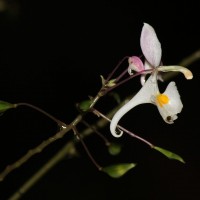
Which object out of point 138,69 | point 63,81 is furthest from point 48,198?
point 138,69

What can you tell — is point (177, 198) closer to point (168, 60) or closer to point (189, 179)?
point (189, 179)

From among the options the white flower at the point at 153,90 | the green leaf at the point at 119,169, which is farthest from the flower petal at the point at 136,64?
the green leaf at the point at 119,169

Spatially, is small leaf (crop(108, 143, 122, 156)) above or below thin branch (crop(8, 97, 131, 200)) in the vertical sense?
below

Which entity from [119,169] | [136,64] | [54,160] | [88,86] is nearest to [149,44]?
[136,64]

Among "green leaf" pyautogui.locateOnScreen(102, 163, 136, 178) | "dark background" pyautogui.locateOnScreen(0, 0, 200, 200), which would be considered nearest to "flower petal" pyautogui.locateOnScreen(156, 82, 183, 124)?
"green leaf" pyautogui.locateOnScreen(102, 163, 136, 178)

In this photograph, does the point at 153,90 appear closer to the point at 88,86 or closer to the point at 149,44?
the point at 149,44

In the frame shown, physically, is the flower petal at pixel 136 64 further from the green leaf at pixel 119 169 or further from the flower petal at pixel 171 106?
the green leaf at pixel 119 169

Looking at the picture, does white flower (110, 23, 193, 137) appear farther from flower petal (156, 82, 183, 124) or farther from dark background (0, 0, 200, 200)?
dark background (0, 0, 200, 200)
